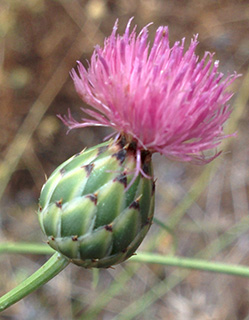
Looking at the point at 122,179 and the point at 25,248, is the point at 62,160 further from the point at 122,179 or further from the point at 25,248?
the point at 122,179

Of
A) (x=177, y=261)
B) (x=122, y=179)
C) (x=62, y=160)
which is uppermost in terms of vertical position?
(x=62, y=160)

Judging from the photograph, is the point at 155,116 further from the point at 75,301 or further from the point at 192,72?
the point at 75,301

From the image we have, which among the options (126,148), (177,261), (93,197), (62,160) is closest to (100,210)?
(93,197)

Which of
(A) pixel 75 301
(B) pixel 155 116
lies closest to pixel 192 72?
(B) pixel 155 116

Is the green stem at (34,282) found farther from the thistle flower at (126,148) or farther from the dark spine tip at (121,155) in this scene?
the dark spine tip at (121,155)

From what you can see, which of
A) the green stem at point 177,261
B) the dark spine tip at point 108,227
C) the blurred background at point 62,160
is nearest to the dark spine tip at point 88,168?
the dark spine tip at point 108,227

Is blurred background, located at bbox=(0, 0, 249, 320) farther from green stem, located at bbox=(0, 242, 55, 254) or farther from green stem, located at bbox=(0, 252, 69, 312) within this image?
green stem, located at bbox=(0, 252, 69, 312)

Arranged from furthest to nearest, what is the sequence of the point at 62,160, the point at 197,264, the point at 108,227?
1. the point at 62,160
2. the point at 197,264
3. the point at 108,227

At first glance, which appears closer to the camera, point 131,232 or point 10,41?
point 131,232
